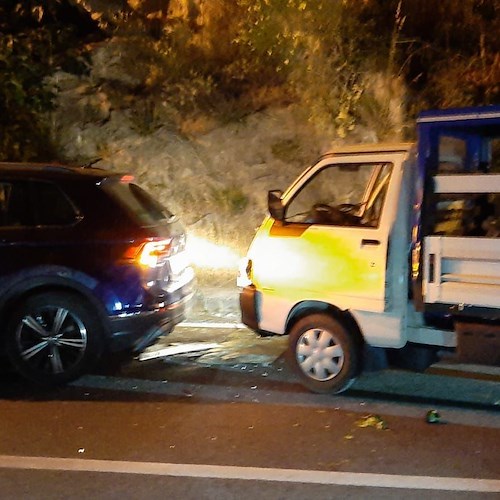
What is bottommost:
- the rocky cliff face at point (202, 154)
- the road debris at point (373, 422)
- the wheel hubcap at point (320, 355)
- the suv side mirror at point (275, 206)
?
the road debris at point (373, 422)

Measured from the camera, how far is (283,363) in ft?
23.8

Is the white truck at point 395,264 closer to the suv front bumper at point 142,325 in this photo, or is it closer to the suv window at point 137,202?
the suv front bumper at point 142,325

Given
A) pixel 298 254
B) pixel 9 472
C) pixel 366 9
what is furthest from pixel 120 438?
pixel 366 9

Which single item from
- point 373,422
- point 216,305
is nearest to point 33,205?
point 216,305

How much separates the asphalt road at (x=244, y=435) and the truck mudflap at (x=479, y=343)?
47 centimetres

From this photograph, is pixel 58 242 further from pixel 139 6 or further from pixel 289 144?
pixel 139 6

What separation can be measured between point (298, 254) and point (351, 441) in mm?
1664

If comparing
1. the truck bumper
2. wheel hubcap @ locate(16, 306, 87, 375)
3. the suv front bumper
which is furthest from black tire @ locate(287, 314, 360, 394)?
wheel hubcap @ locate(16, 306, 87, 375)

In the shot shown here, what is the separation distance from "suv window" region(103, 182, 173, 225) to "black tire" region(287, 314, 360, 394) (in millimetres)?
1671

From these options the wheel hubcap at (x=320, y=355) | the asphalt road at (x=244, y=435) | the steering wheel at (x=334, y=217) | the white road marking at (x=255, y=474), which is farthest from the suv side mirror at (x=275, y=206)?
the white road marking at (x=255, y=474)

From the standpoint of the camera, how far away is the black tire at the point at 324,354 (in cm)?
622

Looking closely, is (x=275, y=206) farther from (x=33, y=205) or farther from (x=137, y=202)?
(x=33, y=205)

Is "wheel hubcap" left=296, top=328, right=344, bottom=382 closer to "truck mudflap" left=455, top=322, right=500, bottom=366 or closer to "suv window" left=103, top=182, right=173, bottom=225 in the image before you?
"truck mudflap" left=455, top=322, right=500, bottom=366

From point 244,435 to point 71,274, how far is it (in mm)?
2135
